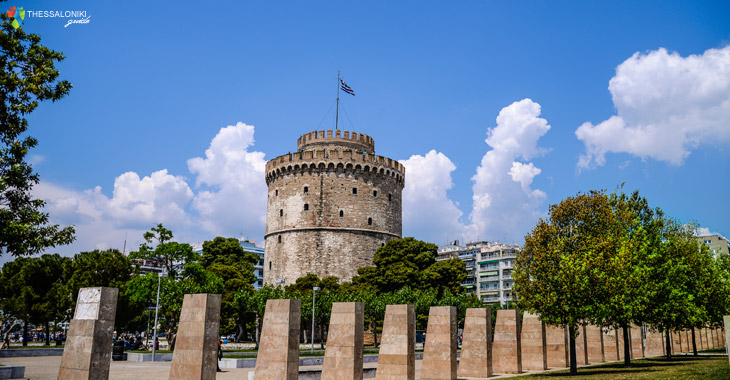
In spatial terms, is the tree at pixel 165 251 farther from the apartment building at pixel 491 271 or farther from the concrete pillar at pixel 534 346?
the apartment building at pixel 491 271

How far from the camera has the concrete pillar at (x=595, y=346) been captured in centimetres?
2870

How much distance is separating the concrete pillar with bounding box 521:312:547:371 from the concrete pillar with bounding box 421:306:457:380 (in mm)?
6861

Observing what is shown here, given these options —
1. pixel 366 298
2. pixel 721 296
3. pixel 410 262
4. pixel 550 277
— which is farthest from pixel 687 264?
pixel 410 262

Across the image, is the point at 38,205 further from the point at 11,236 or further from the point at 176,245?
the point at 176,245

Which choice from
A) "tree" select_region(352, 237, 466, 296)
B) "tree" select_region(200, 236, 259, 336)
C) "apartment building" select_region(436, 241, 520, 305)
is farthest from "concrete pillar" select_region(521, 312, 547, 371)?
"apartment building" select_region(436, 241, 520, 305)

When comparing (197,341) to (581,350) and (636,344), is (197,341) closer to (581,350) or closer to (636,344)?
(581,350)

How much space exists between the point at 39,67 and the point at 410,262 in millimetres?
41620

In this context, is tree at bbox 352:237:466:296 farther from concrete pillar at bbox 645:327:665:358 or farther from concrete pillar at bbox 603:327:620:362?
concrete pillar at bbox 603:327:620:362

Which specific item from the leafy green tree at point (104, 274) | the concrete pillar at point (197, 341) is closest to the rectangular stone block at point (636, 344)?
the concrete pillar at point (197, 341)

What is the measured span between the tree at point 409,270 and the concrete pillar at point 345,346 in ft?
112

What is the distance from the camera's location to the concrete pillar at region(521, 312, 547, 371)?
946 inches

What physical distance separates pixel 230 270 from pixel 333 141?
16965 mm

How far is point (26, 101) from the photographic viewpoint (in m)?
14.5

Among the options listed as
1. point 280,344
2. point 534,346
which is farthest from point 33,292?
point 534,346
